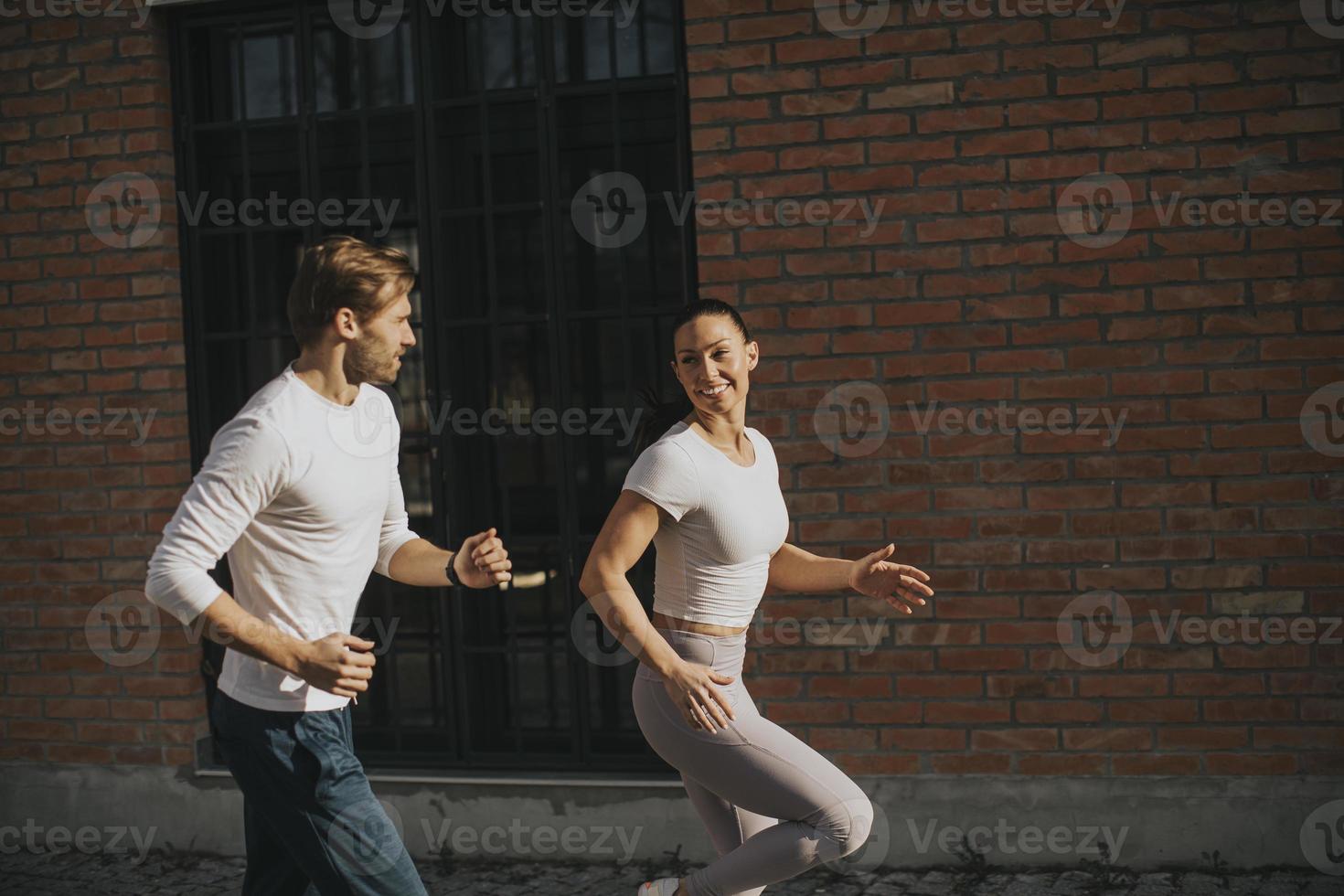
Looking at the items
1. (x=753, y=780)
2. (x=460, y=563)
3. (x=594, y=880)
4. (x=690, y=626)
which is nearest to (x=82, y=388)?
(x=594, y=880)

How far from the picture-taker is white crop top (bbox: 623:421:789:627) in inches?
129

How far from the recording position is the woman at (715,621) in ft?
10.6

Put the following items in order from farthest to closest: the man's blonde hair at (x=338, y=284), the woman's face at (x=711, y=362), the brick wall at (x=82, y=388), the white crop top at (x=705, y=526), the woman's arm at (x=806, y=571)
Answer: the brick wall at (x=82, y=388), the woman's arm at (x=806, y=571), the woman's face at (x=711, y=362), the white crop top at (x=705, y=526), the man's blonde hair at (x=338, y=284)

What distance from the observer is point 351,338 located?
298 cm

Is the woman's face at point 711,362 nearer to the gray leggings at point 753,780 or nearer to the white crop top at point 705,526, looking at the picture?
the white crop top at point 705,526

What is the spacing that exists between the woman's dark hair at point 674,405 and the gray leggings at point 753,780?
572 mm

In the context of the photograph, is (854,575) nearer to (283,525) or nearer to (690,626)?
(690,626)

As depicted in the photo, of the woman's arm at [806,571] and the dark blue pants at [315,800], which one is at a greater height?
the woman's arm at [806,571]

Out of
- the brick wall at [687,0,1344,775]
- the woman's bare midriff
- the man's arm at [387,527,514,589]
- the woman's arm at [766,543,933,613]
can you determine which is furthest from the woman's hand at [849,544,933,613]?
the brick wall at [687,0,1344,775]

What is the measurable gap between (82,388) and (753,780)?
3.80 metres

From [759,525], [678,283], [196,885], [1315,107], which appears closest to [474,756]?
[196,885]

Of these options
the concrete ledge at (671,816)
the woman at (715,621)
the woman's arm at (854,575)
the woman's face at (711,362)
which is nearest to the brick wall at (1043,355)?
the concrete ledge at (671,816)

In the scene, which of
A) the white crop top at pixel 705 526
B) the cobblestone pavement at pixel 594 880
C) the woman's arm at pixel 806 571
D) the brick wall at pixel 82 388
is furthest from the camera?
the brick wall at pixel 82 388

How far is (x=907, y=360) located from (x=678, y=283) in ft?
3.94
